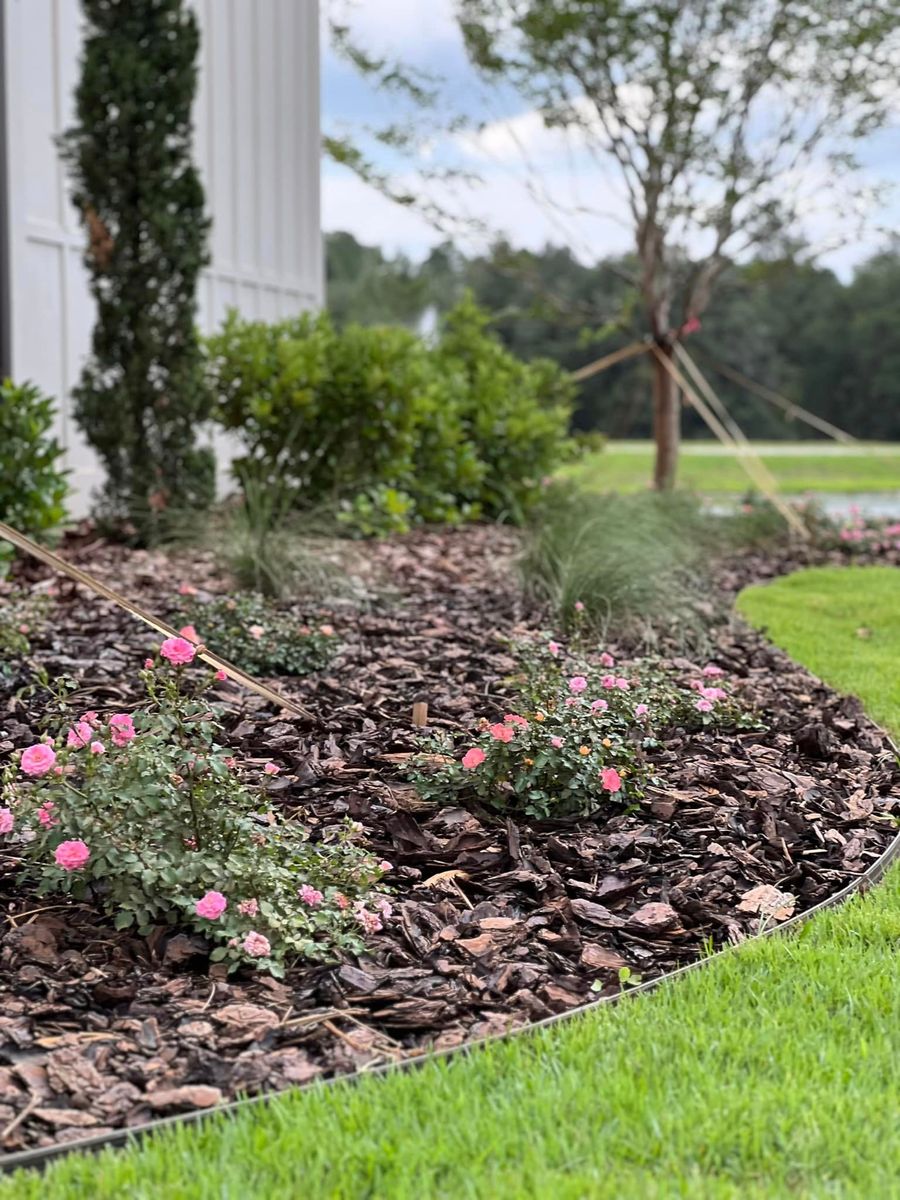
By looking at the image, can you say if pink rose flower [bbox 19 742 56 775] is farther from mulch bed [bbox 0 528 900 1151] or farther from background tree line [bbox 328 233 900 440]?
background tree line [bbox 328 233 900 440]

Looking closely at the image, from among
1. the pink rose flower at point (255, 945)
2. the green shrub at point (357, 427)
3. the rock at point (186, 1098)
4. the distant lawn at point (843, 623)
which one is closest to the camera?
the rock at point (186, 1098)

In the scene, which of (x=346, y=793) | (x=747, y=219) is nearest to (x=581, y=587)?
(x=346, y=793)

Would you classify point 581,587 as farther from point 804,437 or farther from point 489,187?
point 804,437

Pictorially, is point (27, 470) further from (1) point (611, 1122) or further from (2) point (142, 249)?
(1) point (611, 1122)

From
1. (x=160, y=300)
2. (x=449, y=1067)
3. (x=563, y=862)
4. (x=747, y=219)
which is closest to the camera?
(x=449, y=1067)

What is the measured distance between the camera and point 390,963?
7.71 ft

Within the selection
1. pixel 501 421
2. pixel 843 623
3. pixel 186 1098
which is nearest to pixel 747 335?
pixel 501 421

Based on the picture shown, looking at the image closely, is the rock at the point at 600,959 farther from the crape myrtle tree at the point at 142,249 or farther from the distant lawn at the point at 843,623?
the crape myrtle tree at the point at 142,249

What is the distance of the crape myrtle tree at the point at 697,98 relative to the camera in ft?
39.1

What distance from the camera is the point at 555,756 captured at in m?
2.96

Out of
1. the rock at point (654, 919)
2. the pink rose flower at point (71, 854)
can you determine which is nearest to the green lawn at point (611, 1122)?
the rock at point (654, 919)

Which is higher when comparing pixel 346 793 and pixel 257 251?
pixel 257 251

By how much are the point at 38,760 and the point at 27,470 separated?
3.73 metres

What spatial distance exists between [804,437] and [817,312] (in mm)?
3106
